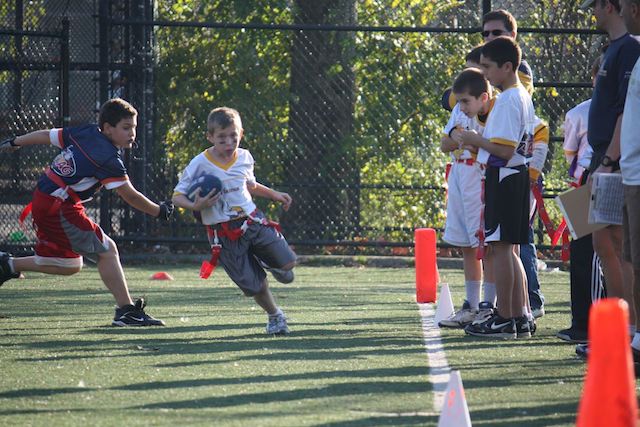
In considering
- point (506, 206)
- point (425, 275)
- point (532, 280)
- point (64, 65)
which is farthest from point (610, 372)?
point (64, 65)

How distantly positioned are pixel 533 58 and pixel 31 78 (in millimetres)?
6107

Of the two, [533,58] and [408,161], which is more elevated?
[533,58]

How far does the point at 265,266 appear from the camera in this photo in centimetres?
812

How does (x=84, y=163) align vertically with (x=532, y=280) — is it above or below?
above

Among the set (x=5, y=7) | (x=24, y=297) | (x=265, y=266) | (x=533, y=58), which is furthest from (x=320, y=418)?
(x=5, y=7)

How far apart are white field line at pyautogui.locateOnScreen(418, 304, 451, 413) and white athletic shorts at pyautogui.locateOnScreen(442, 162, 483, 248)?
2.14 feet

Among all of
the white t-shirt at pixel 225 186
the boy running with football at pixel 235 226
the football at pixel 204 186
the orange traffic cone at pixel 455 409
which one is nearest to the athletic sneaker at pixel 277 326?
the boy running with football at pixel 235 226

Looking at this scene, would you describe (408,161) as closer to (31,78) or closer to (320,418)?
(31,78)

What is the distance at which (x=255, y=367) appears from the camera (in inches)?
251

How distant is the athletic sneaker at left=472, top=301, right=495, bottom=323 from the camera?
8.02 meters

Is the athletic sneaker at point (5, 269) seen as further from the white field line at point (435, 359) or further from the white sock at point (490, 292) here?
the white sock at point (490, 292)

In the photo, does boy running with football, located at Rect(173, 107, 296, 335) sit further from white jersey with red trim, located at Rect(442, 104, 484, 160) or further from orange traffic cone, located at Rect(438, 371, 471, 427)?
orange traffic cone, located at Rect(438, 371, 471, 427)

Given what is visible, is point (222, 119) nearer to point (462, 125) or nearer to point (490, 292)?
point (462, 125)

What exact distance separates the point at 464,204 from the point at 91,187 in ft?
8.64
